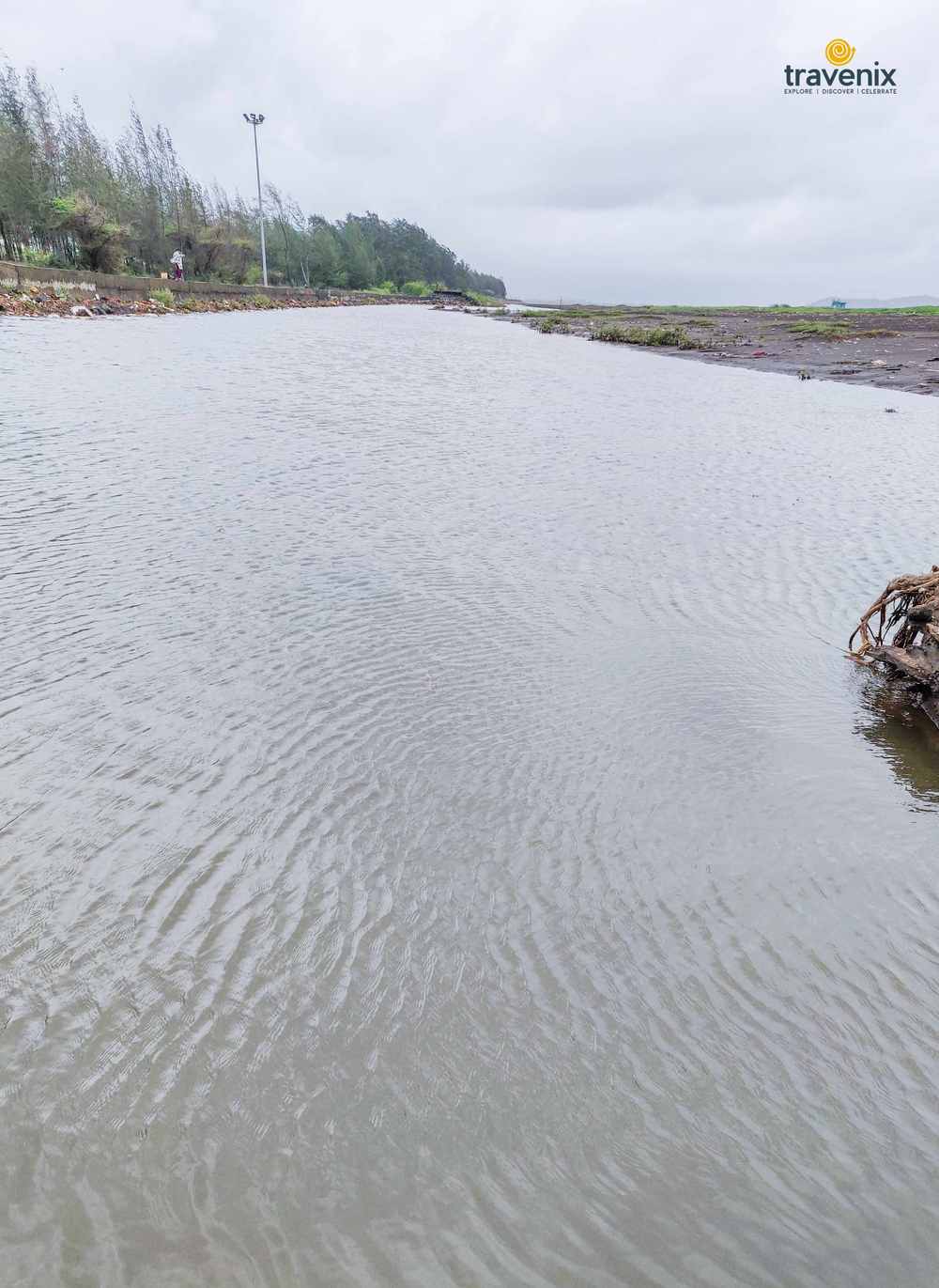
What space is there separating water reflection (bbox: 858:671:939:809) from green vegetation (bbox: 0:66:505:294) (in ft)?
209

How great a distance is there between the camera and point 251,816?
4312 millimetres

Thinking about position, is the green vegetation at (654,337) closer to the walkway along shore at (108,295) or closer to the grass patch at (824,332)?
the grass patch at (824,332)

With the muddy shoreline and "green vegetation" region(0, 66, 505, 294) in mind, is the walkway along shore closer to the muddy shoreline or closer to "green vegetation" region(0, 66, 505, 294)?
"green vegetation" region(0, 66, 505, 294)

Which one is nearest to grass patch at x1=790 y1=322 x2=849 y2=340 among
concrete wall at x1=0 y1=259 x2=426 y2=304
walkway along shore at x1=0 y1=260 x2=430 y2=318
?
walkway along shore at x1=0 y1=260 x2=430 y2=318

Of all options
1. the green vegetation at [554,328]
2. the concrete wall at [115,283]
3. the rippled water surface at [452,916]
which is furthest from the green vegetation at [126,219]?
the rippled water surface at [452,916]

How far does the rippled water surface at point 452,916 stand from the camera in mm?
2459

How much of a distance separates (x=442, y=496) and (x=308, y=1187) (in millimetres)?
9711

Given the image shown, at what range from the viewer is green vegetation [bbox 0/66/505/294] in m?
56.6

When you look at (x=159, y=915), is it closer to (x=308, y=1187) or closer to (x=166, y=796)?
(x=166, y=796)

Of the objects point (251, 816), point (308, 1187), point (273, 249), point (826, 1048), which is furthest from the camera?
point (273, 249)

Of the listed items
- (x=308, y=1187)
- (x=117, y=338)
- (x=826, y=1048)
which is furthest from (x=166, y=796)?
(x=117, y=338)

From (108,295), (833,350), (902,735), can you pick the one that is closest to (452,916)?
(902,735)

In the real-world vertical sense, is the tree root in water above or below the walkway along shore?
below

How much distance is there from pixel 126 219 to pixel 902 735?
8834cm
